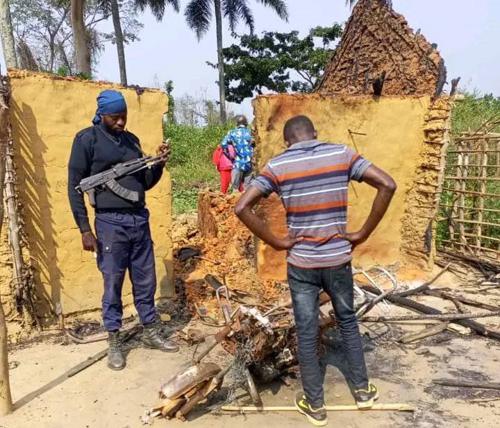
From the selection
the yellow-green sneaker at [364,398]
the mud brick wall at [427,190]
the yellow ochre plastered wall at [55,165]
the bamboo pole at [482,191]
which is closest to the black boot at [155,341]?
the yellow ochre plastered wall at [55,165]

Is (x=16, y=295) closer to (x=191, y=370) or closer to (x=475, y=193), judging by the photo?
(x=191, y=370)

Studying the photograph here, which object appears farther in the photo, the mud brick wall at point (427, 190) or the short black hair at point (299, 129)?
the mud brick wall at point (427, 190)

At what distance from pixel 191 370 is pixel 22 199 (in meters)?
2.44

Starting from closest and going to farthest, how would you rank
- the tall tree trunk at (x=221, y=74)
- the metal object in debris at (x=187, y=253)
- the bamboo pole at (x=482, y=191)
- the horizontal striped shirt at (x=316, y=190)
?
the horizontal striped shirt at (x=316, y=190) → the metal object in debris at (x=187, y=253) → the bamboo pole at (x=482, y=191) → the tall tree trunk at (x=221, y=74)

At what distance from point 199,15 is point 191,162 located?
1354cm

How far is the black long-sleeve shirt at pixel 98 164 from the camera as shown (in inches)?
153

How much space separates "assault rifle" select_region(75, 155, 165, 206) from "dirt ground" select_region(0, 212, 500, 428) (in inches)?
52.6

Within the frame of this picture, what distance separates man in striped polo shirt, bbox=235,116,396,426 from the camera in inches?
118

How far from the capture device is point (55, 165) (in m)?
4.71

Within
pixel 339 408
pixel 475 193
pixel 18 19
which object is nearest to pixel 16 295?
pixel 339 408

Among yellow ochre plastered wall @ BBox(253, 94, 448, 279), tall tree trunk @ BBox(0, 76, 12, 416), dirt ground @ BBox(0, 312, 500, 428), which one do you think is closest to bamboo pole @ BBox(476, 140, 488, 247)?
yellow ochre plastered wall @ BBox(253, 94, 448, 279)

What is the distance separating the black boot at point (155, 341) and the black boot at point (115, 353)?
301 mm

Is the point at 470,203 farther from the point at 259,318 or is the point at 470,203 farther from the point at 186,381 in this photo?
the point at 186,381

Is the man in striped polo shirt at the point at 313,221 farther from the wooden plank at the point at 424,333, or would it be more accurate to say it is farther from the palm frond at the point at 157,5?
the palm frond at the point at 157,5
